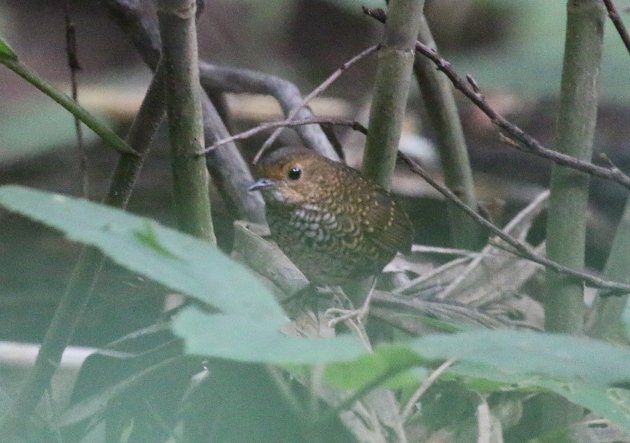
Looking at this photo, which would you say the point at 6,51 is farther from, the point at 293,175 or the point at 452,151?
the point at 452,151

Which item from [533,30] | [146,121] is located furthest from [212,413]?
[533,30]

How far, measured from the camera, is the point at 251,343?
2.21 ft

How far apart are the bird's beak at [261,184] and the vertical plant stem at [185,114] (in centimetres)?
56

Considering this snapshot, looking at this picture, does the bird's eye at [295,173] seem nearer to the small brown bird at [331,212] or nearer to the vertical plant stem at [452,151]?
the small brown bird at [331,212]

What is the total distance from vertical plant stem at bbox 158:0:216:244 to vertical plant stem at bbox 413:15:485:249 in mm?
951

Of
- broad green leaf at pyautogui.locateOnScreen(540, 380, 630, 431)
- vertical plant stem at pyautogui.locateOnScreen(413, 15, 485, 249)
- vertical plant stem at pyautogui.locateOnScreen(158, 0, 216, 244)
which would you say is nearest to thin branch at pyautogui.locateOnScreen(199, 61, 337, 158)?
vertical plant stem at pyautogui.locateOnScreen(413, 15, 485, 249)

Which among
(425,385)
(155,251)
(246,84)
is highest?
(246,84)

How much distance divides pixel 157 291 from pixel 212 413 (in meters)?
0.56

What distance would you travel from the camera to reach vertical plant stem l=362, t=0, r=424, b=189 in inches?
58.4

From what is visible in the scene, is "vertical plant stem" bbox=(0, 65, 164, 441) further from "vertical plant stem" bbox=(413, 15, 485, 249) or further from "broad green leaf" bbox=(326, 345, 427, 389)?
"vertical plant stem" bbox=(413, 15, 485, 249)

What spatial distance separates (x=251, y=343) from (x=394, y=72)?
886 millimetres

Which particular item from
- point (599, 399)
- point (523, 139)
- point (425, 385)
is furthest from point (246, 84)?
point (599, 399)

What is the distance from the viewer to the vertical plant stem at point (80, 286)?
1.33 meters

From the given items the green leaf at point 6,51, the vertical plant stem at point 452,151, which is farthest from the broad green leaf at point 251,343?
the vertical plant stem at point 452,151
